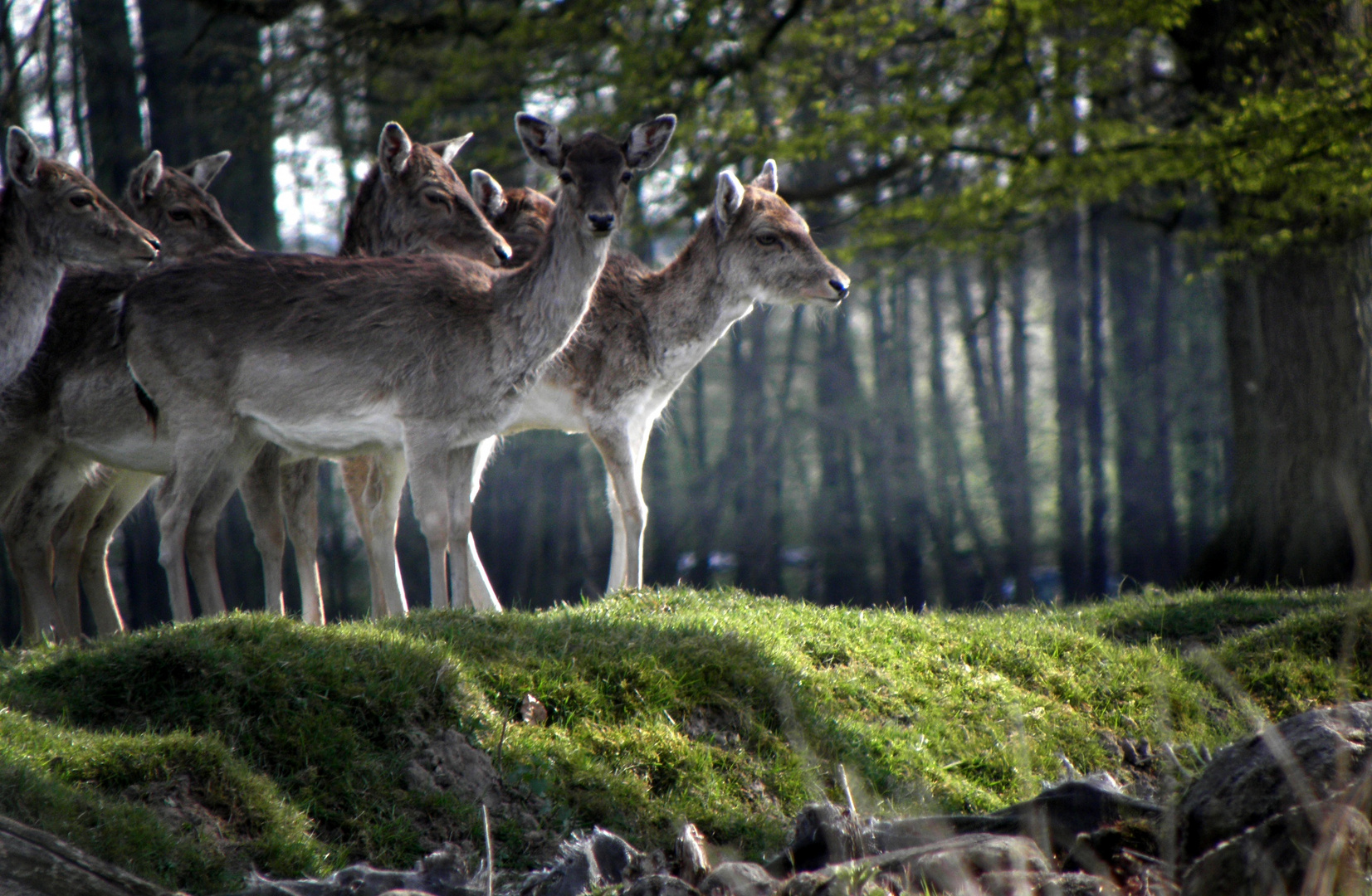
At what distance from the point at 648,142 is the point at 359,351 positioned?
2.32 m

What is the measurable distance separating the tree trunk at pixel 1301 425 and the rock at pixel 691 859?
30.3 feet

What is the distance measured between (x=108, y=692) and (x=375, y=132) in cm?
1355

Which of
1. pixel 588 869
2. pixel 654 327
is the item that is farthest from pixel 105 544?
pixel 588 869

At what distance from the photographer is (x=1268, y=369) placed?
474 inches

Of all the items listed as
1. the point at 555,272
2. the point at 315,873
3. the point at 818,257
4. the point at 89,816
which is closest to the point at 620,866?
the point at 315,873

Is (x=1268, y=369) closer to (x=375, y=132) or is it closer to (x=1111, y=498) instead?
(x=1111, y=498)

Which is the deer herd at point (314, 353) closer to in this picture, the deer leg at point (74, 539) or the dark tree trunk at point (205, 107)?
the deer leg at point (74, 539)

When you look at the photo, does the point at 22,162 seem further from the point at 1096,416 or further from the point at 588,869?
the point at 1096,416

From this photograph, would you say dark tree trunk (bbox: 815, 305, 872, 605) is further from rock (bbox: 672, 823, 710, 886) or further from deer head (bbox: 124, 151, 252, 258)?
rock (bbox: 672, 823, 710, 886)

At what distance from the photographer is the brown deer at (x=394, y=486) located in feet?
26.8

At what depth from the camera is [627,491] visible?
341 inches

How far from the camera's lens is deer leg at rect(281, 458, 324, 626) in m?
8.33

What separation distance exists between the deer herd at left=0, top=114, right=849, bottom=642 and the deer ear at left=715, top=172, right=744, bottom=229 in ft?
0.06

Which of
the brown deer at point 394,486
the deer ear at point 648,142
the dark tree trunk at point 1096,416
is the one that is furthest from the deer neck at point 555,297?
the dark tree trunk at point 1096,416
